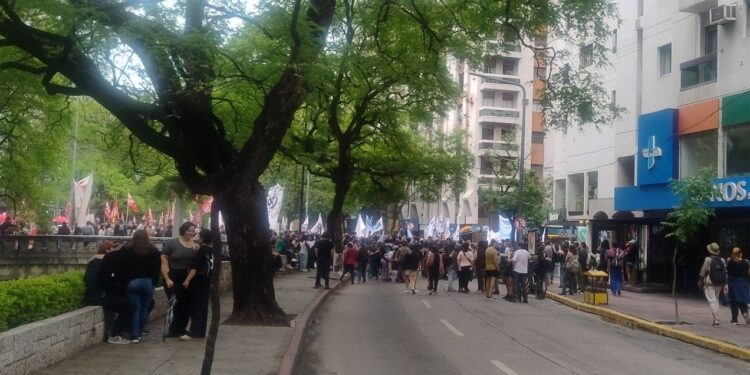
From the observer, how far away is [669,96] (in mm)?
29031

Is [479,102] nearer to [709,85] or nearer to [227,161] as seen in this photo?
[709,85]

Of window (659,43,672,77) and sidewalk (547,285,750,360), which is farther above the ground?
window (659,43,672,77)

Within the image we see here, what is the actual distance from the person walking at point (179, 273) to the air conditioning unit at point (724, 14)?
20374 mm

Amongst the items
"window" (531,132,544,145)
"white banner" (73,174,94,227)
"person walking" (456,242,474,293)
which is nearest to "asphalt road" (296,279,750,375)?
"person walking" (456,242,474,293)

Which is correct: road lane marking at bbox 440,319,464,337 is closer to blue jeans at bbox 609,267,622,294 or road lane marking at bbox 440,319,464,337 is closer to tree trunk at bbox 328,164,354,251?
blue jeans at bbox 609,267,622,294

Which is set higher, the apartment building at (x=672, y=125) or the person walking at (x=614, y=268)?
the apartment building at (x=672, y=125)

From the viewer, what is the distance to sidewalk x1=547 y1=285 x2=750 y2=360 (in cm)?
1555

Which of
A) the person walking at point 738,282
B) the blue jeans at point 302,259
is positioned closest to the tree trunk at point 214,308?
the person walking at point 738,282

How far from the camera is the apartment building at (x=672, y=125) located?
2531 centimetres

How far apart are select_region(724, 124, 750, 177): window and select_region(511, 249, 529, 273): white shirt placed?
750 centimetres

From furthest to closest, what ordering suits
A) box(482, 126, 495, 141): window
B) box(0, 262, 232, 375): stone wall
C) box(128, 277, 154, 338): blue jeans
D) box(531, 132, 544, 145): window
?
box(482, 126, 495, 141): window
box(531, 132, 544, 145): window
box(128, 277, 154, 338): blue jeans
box(0, 262, 232, 375): stone wall

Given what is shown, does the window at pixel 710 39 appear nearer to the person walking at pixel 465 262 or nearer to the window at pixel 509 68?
the person walking at pixel 465 262

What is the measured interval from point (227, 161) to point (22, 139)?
1570cm

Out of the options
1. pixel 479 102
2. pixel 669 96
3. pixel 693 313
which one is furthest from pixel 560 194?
pixel 479 102
